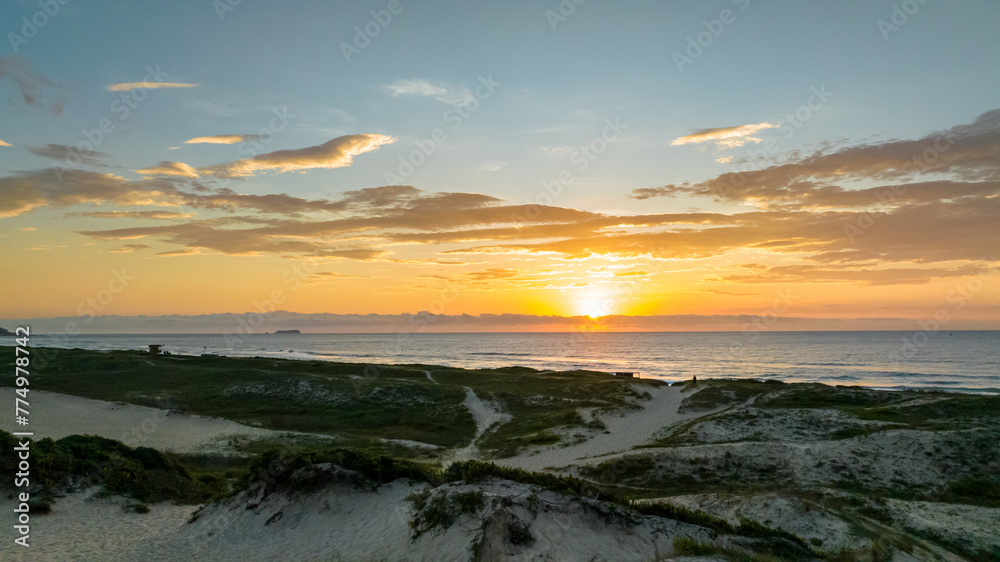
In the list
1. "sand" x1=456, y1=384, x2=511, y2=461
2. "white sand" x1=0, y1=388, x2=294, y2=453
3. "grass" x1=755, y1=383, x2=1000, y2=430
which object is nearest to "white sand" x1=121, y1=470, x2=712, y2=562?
"sand" x1=456, y1=384, x2=511, y2=461

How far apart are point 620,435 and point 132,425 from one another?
42.2 metres

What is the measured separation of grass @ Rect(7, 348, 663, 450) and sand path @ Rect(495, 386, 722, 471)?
2048 millimetres

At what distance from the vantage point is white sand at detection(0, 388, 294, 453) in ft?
129

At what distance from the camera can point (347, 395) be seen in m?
57.5

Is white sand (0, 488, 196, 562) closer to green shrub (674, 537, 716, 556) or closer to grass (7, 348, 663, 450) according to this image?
green shrub (674, 537, 716, 556)

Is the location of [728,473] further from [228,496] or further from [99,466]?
[99,466]

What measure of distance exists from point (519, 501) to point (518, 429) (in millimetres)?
29574

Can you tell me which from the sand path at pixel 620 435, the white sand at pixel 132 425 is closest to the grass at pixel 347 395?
the sand path at pixel 620 435

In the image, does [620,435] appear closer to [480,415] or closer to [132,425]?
[480,415]

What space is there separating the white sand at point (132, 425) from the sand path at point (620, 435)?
21.3 m

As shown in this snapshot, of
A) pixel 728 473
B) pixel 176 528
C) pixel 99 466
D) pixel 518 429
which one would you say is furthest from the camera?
pixel 518 429

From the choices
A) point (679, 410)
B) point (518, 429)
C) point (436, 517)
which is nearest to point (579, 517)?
point (436, 517)

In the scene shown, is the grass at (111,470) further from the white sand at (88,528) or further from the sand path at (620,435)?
the sand path at (620,435)

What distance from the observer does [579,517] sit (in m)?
16.5
